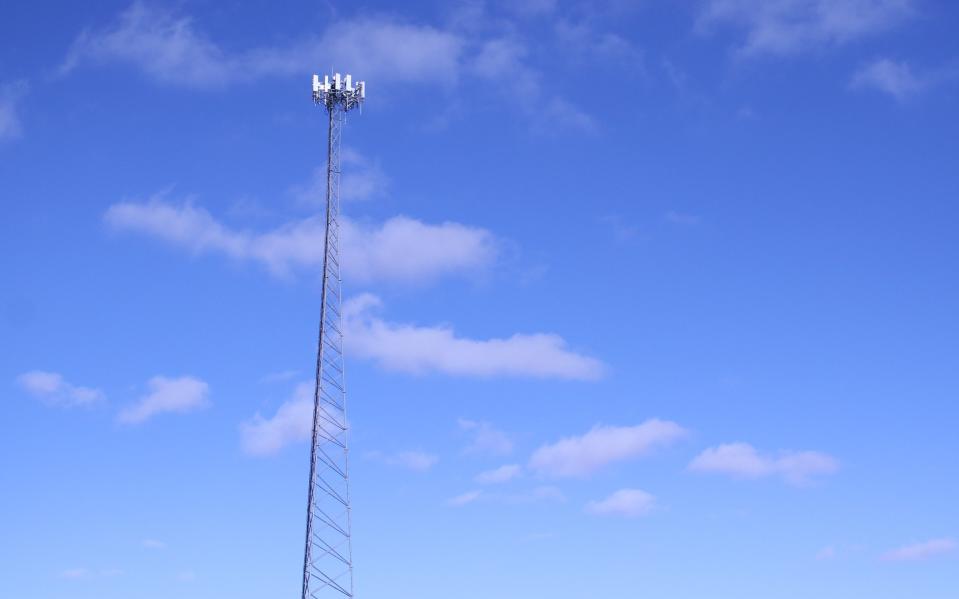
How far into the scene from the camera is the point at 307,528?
289ft

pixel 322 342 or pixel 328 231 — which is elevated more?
pixel 328 231

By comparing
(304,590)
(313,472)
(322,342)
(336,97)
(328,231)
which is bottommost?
(304,590)

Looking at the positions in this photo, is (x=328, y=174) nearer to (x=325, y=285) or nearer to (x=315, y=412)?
(x=325, y=285)

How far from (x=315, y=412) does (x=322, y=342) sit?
5973 millimetres

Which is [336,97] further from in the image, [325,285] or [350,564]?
[350,564]

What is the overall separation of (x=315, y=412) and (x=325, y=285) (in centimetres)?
1103

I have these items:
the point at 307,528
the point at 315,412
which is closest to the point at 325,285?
the point at 315,412

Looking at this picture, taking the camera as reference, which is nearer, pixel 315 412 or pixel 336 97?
pixel 315 412

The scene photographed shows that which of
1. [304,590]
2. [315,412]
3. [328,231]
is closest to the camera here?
[304,590]

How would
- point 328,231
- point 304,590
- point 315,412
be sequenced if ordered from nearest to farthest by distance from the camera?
point 304,590 → point 315,412 → point 328,231

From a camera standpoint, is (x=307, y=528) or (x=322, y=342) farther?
(x=322, y=342)

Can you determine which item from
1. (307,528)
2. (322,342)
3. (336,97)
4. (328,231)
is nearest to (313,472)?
(307,528)

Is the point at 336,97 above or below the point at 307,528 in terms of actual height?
above

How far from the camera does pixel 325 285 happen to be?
317 feet
